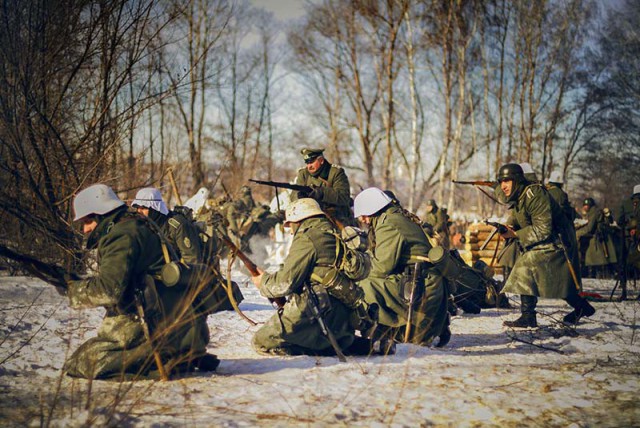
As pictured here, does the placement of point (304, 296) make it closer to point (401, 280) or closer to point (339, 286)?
point (339, 286)

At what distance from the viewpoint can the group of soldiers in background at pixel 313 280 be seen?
3.86 meters

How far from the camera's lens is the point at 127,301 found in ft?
12.8

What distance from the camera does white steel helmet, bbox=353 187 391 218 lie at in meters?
5.56

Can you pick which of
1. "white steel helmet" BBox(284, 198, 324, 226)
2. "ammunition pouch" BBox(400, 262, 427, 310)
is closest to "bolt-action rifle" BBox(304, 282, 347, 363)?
"white steel helmet" BBox(284, 198, 324, 226)

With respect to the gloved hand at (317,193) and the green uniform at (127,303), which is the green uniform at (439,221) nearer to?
the gloved hand at (317,193)

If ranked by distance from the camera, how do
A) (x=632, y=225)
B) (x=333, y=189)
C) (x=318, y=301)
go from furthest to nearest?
(x=632, y=225) < (x=333, y=189) < (x=318, y=301)

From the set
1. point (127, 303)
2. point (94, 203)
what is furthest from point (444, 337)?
point (94, 203)

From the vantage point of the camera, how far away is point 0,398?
3.41 metres

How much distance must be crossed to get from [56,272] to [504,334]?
4.69 meters

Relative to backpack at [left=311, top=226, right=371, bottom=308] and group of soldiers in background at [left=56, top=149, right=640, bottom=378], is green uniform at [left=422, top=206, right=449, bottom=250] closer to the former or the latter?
group of soldiers in background at [left=56, top=149, right=640, bottom=378]

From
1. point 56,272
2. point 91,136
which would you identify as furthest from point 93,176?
point 56,272

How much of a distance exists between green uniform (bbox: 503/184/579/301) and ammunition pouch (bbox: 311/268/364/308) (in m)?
2.49

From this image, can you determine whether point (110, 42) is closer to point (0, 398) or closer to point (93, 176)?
point (93, 176)

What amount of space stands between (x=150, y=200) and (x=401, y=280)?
10.0 ft
